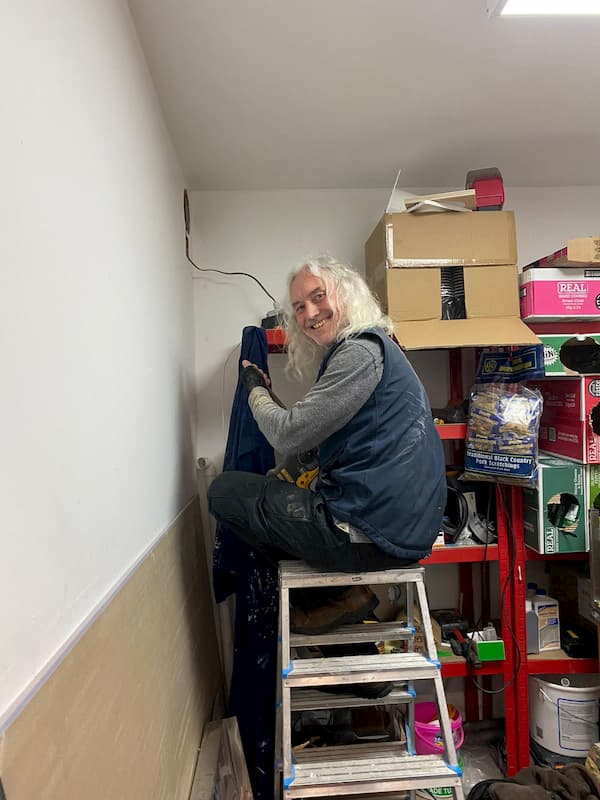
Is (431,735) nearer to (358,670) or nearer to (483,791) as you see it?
(483,791)

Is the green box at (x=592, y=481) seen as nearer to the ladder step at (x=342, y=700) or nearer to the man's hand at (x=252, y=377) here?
the ladder step at (x=342, y=700)

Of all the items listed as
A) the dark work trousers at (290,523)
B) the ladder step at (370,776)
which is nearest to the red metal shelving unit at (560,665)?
the ladder step at (370,776)

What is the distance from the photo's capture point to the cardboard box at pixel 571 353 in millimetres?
1851

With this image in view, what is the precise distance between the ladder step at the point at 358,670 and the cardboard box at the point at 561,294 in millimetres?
1285

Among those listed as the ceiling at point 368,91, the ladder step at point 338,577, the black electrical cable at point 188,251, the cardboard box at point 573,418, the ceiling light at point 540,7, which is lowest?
the ladder step at point 338,577

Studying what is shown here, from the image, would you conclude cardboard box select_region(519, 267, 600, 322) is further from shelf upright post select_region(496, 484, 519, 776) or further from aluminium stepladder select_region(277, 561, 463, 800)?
aluminium stepladder select_region(277, 561, 463, 800)

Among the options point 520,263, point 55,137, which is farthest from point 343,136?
point 55,137

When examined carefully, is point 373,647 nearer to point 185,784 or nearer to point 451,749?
point 451,749

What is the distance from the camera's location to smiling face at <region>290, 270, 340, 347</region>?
1.54m

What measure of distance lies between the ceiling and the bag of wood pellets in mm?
856

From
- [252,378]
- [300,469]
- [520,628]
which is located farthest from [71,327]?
[520,628]

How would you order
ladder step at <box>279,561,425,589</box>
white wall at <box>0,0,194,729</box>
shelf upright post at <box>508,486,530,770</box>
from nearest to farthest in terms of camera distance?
white wall at <box>0,0,194,729</box> < ladder step at <box>279,561,425,589</box> < shelf upright post at <box>508,486,530,770</box>

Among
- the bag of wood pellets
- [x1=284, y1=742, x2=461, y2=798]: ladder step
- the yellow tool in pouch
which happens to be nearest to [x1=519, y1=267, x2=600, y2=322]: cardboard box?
the bag of wood pellets

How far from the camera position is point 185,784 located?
1363 millimetres
